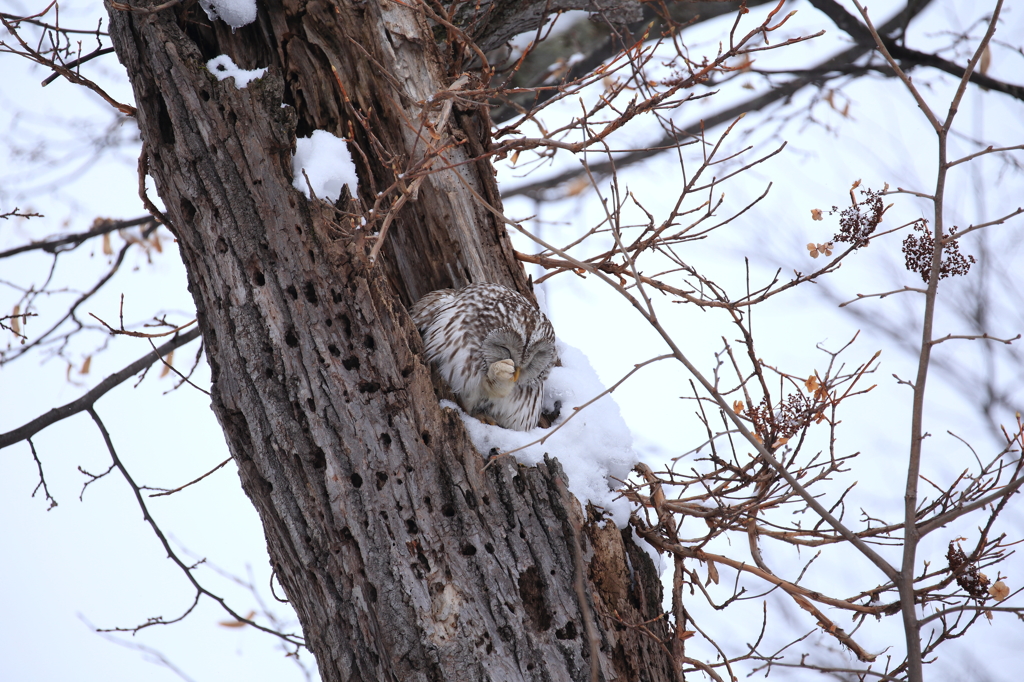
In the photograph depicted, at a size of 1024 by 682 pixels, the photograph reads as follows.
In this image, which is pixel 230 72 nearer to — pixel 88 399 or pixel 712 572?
pixel 88 399

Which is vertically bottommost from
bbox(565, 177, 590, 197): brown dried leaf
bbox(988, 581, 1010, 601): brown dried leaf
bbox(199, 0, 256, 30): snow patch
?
bbox(988, 581, 1010, 601): brown dried leaf

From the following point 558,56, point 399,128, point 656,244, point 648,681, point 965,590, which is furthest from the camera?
point 558,56

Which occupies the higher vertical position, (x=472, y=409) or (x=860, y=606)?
(x=472, y=409)

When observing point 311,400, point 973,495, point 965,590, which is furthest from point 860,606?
point 311,400

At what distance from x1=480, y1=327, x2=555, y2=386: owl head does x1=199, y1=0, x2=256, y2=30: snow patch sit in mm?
1425

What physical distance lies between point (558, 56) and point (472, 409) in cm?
413

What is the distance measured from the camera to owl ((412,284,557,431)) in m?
2.79

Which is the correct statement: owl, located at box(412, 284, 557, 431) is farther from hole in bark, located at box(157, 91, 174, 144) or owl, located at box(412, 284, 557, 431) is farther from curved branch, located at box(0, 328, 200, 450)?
curved branch, located at box(0, 328, 200, 450)

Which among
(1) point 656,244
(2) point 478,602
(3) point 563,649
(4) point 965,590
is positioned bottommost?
(4) point 965,590

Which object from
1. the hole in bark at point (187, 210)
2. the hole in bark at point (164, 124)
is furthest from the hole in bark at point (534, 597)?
the hole in bark at point (164, 124)

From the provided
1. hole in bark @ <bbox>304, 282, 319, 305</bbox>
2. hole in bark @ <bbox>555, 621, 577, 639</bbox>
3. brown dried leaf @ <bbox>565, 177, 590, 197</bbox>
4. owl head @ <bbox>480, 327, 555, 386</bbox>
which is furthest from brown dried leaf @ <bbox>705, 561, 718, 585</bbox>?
brown dried leaf @ <bbox>565, 177, 590, 197</bbox>

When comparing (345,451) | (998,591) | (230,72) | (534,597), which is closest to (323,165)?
(230,72)

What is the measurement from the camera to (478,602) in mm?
2238

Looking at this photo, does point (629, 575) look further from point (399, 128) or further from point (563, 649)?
point (399, 128)
